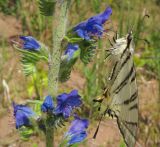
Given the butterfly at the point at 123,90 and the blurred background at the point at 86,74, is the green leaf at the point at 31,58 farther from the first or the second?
the blurred background at the point at 86,74

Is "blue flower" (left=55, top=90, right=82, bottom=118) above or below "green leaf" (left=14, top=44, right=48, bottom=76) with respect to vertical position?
below

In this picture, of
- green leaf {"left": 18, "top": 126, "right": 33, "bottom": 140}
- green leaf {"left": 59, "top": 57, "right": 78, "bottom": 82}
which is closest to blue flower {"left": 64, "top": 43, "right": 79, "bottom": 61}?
green leaf {"left": 59, "top": 57, "right": 78, "bottom": 82}

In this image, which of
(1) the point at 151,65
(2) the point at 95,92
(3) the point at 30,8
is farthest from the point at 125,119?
(3) the point at 30,8

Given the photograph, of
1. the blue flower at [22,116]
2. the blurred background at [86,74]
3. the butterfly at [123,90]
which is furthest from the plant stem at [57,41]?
the blurred background at [86,74]

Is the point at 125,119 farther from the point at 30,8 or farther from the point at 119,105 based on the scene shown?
the point at 30,8

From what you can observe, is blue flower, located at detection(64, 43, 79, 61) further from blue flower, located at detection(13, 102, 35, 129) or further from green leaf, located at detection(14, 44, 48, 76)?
blue flower, located at detection(13, 102, 35, 129)

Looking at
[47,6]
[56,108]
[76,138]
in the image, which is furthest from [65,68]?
[76,138]
